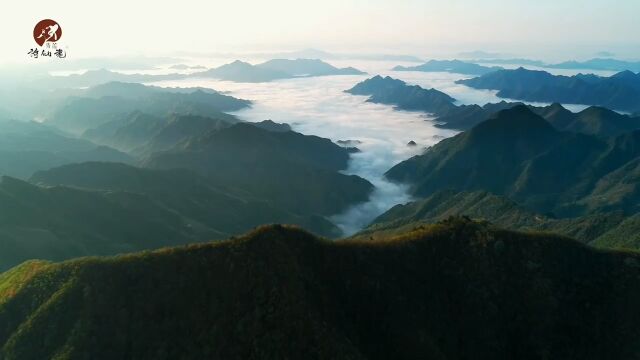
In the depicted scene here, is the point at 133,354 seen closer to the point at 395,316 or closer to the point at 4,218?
the point at 395,316

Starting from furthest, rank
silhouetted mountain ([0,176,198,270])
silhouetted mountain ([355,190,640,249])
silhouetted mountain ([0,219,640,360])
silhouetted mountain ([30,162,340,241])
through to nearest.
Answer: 1. silhouetted mountain ([30,162,340,241])
2. silhouetted mountain ([355,190,640,249])
3. silhouetted mountain ([0,176,198,270])
4. silhouetted mountain ([0,219,640,360])

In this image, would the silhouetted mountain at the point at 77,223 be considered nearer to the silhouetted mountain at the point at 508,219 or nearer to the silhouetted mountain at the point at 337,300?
the silhouetted mountain at the point at 508,219

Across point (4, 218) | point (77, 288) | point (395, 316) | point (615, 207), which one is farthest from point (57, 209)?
point (615, 207)

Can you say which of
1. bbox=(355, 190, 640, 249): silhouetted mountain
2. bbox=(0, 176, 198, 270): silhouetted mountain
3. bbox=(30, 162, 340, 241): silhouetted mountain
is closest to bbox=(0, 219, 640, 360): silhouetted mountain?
bbox=(355, 190, 640, 249): silhouetted mountain

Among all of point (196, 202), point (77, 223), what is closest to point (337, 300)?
point (77, 223)

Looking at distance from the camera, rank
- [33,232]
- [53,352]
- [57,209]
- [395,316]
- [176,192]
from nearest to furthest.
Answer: [53,352] → [395,316] → [33,232] → [57,209] → [176,192]

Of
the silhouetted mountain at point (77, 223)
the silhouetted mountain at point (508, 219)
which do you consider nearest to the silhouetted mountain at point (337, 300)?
the silhouetted mountain at point (508, 219)

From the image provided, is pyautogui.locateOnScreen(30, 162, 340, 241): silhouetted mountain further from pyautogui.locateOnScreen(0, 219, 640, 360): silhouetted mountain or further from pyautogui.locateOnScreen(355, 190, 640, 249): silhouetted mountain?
→ pyautogui.locateOnScreen(0, 219, 640, 360): silhouetted mountain

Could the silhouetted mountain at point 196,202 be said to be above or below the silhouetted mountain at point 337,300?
below
